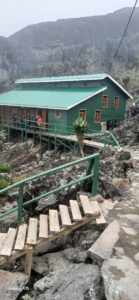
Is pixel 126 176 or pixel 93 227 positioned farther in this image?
pixel 126 176

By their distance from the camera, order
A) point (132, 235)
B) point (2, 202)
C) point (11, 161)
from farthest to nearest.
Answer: point (11, 161) < point (2, 202) < point (132, 235)

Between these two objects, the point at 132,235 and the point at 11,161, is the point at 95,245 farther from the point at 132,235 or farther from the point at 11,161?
the point at 11,161

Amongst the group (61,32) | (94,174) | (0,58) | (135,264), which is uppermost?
(61,32)

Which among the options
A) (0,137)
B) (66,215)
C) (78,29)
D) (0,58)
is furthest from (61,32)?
(66,215)

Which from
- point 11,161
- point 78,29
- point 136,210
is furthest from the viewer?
point 78,29

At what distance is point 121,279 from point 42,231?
1.58 meters

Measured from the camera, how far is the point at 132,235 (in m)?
4.71


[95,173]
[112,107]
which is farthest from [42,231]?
[112,107]

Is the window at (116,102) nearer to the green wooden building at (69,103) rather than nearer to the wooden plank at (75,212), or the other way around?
the green wooden building at (69,103)

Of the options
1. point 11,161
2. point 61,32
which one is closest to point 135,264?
point 11,161

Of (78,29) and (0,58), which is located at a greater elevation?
(78,29)

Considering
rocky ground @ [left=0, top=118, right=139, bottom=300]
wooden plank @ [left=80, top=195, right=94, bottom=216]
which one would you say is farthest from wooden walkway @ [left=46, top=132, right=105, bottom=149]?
wooden plank @ [left=80, top=195, right=94, bottom=216]

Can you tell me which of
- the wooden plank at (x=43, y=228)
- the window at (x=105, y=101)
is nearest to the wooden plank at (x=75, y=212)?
the wooden plank at (x=43, y=228)

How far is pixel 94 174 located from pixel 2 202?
5.93 m
